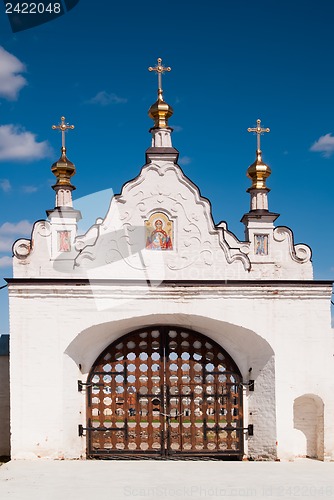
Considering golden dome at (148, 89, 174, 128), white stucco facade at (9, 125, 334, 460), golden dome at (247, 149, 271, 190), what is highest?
golden dome at (148, 89, 174, 128)

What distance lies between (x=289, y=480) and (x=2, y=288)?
6.32m

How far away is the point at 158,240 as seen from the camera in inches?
516

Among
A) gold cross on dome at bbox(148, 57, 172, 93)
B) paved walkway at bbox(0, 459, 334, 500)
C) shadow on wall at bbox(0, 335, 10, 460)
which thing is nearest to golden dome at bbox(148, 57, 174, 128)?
gold cross on dome at bbox(148, 57, 172, 93)

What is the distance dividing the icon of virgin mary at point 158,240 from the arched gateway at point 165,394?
1776 millimetres

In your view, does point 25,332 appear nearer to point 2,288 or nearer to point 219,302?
point 2,288

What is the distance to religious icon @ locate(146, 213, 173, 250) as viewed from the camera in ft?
43.0

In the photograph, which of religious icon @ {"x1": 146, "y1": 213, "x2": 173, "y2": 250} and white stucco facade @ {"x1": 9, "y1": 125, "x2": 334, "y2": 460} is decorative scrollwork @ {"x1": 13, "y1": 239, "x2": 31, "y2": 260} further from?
religious icon @ {"x1": 146, "y1": 213, "x2": 173, "y2": 250}

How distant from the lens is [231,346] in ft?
45.1

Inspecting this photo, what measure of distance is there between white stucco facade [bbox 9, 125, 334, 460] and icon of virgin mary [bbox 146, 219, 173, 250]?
0.09 m

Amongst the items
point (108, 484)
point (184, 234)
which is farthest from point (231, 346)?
point (108, 484)

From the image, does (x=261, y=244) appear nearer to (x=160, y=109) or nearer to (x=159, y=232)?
(x=159, y=232)

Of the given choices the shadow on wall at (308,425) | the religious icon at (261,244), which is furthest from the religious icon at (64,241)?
the shadow on wall at (308,425)

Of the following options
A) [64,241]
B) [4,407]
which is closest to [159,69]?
[64,241]

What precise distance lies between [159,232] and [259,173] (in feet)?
8.40
